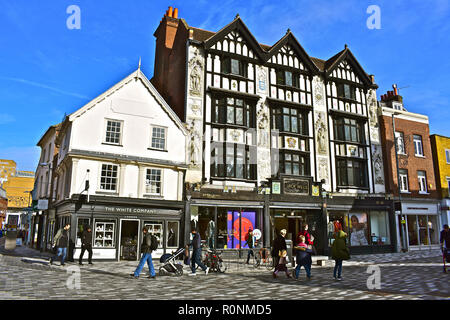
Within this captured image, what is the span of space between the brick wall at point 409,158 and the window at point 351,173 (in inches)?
83.0

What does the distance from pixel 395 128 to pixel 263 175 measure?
41.4 ft

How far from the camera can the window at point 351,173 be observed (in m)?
24.2

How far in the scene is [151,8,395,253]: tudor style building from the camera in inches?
803

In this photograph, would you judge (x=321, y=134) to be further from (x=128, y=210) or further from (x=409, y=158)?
(x=128, y=210)

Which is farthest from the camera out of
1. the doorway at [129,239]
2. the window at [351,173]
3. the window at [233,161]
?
the window at [351,173]

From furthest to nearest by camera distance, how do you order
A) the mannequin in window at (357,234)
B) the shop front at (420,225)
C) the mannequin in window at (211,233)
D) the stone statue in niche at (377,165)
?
the shop front at (420,225) → the stone statue in niche at (377,165) → the mannequin in window at (357,234) → the mannequin in window at (211,233)

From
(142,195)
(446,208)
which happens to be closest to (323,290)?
(142,195)

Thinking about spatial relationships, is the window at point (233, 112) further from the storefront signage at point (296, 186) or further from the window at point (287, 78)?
the storefront signage at point (296, 186)

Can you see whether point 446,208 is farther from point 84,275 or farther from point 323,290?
point 84,275

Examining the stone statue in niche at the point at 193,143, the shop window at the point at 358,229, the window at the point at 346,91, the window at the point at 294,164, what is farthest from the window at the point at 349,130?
the stone statue in niche at the point at 193,143

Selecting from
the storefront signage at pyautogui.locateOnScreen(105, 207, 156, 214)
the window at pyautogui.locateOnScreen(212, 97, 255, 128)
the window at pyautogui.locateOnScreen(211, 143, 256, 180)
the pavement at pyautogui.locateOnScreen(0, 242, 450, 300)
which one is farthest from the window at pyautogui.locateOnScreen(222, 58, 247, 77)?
the pavement at pyautogui.locateOnScreen(0, 242, 450, 300)

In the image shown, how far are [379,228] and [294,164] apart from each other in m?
8.26

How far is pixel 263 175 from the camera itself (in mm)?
21625

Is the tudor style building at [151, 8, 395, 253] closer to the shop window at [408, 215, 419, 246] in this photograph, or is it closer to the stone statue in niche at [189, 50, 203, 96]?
the stone statue in niche at [189, 50, 203, 96]
